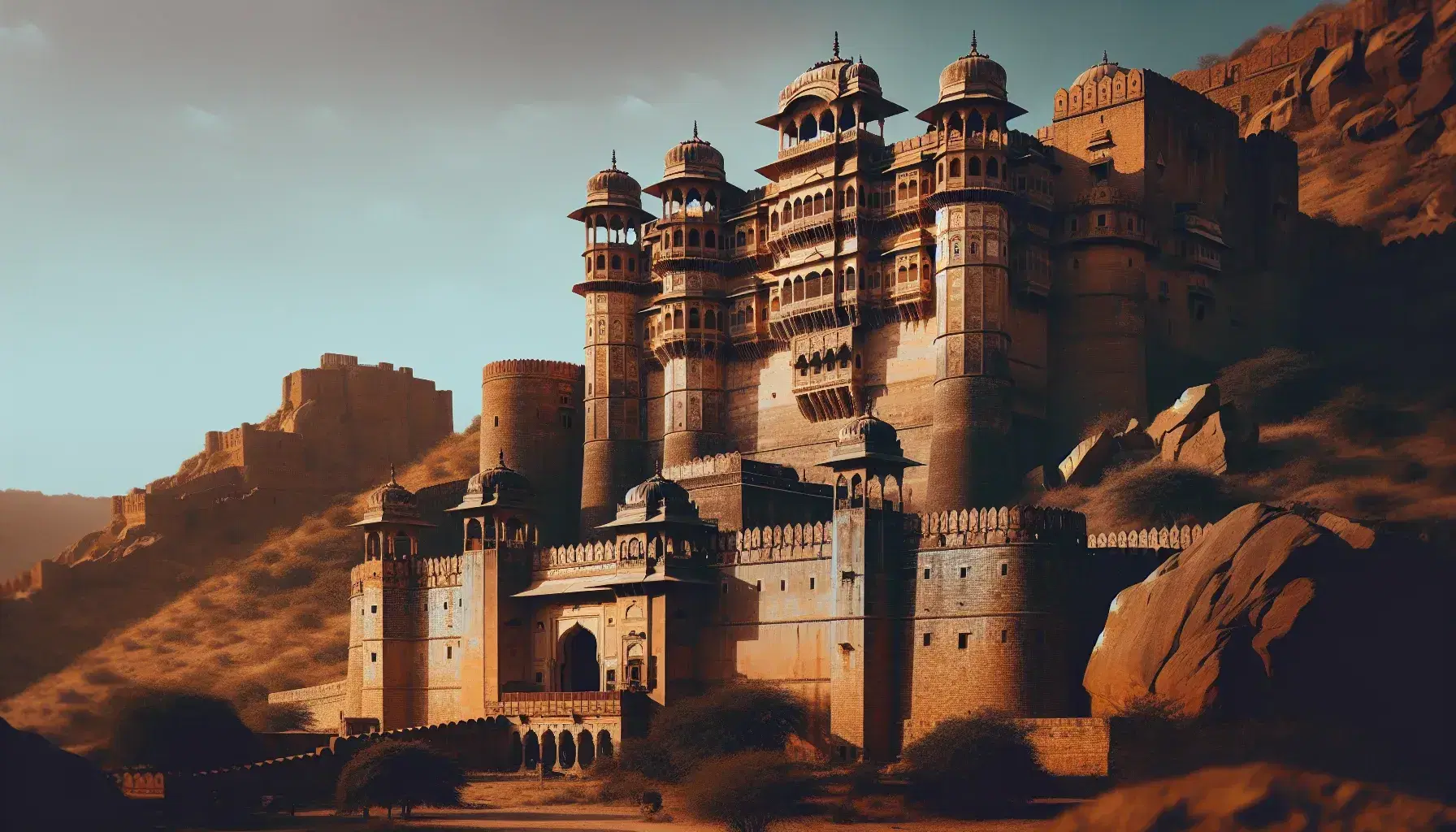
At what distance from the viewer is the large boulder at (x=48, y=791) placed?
27.0 m

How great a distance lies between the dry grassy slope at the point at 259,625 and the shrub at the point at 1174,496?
26.5 meters

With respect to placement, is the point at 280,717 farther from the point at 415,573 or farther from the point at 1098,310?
A: the point at 1098,310

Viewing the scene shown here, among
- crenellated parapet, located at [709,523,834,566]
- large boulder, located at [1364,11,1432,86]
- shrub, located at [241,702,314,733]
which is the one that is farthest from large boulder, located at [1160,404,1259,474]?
large boulder, located at [1364,11,1432,86]

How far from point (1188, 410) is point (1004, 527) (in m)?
14.6

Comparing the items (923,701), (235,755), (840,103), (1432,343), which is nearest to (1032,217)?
(840,103)

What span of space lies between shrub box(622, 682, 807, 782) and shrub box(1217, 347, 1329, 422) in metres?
20.2

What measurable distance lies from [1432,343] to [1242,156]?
403 inches

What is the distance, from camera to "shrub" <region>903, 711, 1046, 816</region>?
35.8 meters

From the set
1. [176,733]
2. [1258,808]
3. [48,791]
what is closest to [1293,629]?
[1258,808]

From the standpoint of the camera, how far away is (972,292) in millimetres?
56281

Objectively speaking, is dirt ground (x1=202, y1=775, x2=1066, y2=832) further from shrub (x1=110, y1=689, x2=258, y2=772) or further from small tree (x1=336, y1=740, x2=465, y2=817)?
shrub (x1=110, y1=689, x2=258, y2=772)

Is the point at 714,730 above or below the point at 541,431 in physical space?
below

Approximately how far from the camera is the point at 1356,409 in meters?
54.2

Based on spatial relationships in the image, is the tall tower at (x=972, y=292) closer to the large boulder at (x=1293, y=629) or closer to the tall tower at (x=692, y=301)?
the tall tower at (x=692, y=301)
